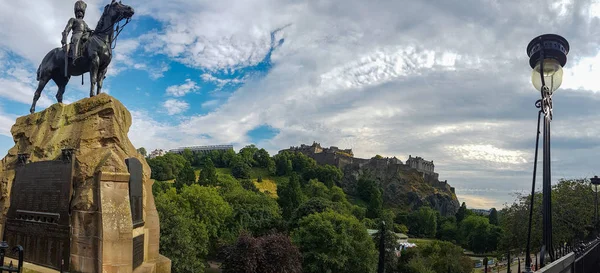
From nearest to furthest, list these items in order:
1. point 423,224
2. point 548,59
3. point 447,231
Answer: point 548,59 → point 447,231 → point 423,224

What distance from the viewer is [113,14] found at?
33.7 feet

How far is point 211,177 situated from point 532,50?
6993cm

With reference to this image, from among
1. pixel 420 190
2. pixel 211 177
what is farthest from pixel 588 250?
pixel 420 190

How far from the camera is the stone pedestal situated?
8016 mm

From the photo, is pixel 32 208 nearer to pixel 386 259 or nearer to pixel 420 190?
pixel 386 259

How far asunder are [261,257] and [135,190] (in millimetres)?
17353

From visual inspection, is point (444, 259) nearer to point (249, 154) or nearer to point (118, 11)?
point (118, 11)

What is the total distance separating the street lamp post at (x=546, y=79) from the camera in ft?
14.1

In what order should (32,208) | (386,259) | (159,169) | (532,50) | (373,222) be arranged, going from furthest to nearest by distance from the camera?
1. (159,169)
2. (373,222)
3. (386,259)
4. (32,208)
5. (532,50)

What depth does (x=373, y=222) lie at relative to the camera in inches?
2633

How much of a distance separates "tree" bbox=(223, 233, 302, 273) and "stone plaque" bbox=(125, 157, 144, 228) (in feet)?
53.5

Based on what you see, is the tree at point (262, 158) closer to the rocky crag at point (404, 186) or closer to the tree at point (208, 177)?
the rocky crag at point (404, 186)

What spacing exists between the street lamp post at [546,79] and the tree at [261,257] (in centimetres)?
2179

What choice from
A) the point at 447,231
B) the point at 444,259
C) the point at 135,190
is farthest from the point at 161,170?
the point at 135,190
